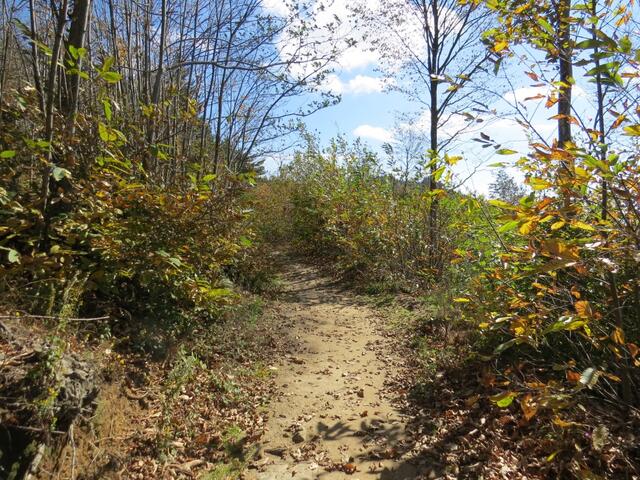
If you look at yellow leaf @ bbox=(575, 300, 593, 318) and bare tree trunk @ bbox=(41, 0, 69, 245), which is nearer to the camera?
yellow leaf @ bbox=(575, 300, 593, 318)

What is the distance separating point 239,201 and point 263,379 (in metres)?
2.10

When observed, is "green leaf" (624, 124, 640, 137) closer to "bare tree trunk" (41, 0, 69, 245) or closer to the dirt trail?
the dirt trail

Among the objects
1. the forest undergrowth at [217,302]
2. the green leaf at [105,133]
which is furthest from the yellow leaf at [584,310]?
the green leaf at [105,133]

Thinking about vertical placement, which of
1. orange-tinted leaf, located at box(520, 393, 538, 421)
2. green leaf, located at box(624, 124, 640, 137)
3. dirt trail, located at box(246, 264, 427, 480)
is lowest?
dirt trail, located at box(246, 264, 427, 480)

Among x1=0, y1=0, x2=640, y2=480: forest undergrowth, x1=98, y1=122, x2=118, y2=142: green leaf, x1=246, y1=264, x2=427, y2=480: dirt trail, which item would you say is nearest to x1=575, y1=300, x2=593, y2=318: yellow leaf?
x1=0, y1=0, x2=640, y2=480: forest undergrowth

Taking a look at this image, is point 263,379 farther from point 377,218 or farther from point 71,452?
point 377,218

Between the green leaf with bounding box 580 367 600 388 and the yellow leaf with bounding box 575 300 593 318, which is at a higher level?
the yellow leaf with bounding box 575 300 593 318

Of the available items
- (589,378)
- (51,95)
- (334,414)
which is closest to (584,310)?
(589,378)

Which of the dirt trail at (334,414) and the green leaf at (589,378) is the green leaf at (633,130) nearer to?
the green leaf at (589,378)

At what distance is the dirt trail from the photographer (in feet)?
10.5

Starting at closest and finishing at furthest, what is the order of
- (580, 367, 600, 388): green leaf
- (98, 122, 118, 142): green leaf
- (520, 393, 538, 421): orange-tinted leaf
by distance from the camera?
1. (580, 367, 600, 388): green leaf
2. (520, 393, 538, 421): orange-tinted leaf
3. (98, 122, 118, 142): green leaf

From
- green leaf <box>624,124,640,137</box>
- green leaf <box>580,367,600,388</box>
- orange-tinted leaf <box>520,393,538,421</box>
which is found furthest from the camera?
orange-tinted leaf <box>520,393,538,421</box>

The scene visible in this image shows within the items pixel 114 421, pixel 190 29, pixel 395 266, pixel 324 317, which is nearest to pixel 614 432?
pixel 114 421

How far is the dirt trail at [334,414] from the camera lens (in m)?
3.20
